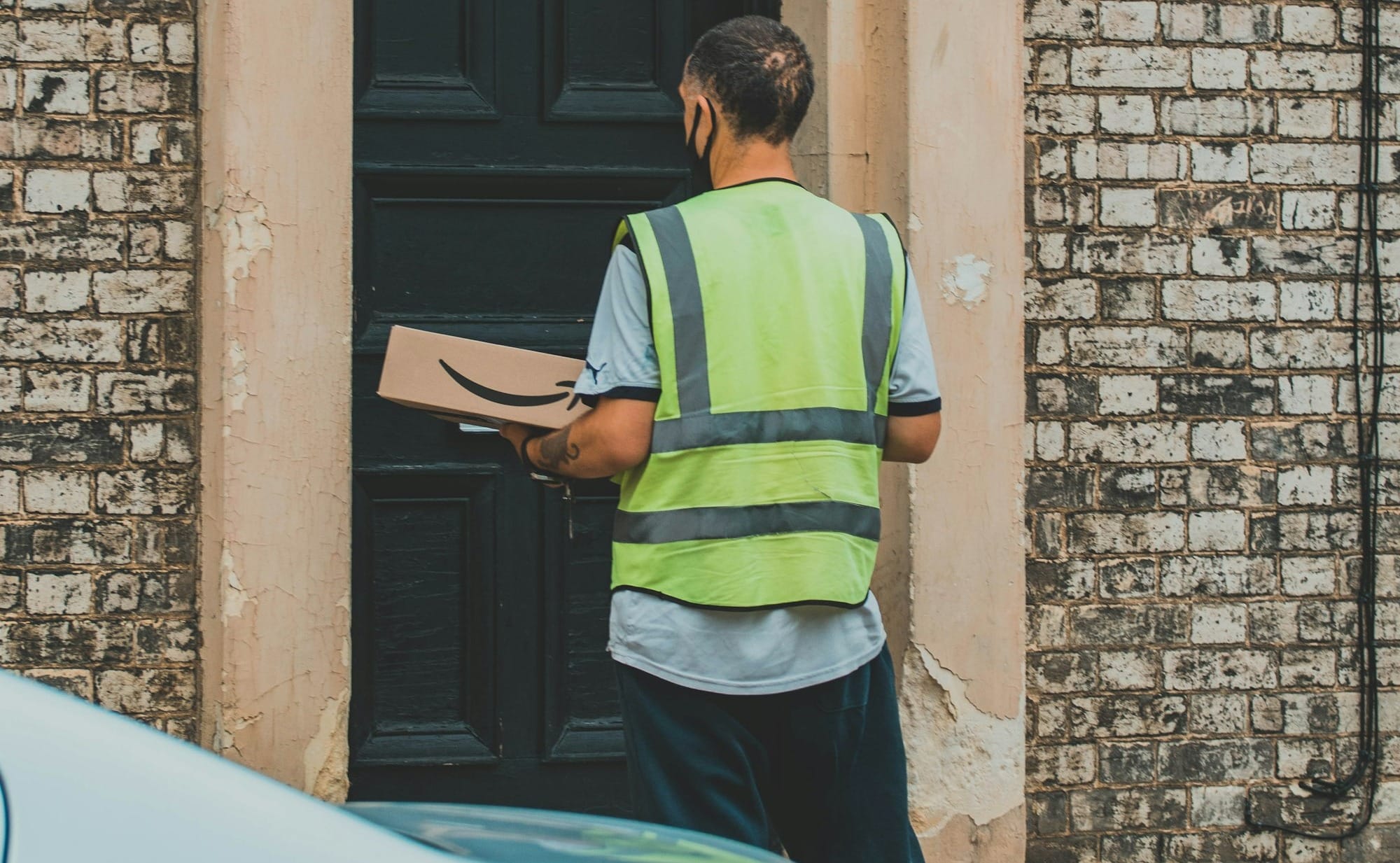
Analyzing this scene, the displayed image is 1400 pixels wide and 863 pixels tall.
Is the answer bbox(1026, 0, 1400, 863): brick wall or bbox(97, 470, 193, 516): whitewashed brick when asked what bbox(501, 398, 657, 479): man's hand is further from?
bbox(1026, 0, 1400, 863): brick wall

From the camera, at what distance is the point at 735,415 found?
7.99 ft

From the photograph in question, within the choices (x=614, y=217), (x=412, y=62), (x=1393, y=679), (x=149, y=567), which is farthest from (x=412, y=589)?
(x=1393, y=679)

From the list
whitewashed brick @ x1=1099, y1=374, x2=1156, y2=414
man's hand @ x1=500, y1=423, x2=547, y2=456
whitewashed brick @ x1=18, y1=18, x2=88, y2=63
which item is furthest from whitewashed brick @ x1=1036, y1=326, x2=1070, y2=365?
whitewashed brick @ x1=18, y1=18, x2=88, y2=63

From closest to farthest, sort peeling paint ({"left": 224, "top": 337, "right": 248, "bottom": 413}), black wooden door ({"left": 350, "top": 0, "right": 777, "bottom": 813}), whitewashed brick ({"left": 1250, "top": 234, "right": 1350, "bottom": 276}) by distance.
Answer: peeling paint ({"left": 224, "top": 337, "right": 248, "bottom": 413}) < black wooden door ({"left": 350, "top": 0, "right": 777, "bottom": 813}) < whitewashed brick ({"left": 1250, "top": 234, "right": 1350, "bottom": 276})

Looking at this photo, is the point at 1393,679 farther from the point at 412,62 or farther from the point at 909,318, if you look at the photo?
the point at 412,62

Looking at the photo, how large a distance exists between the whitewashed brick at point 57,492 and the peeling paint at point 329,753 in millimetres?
801

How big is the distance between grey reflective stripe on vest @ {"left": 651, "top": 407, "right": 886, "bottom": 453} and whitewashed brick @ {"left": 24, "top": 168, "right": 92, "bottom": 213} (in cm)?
213

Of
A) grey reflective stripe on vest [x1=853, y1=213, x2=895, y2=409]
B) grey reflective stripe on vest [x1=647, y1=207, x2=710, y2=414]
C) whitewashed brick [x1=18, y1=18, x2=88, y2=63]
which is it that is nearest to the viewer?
grey reflective stripe on vest [x1=647, y1=207, x2=710, y2=414]

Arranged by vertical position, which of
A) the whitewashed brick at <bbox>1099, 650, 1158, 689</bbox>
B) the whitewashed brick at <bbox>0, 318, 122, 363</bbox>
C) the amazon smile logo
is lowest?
the whitewashed brick at <bbox>1099, 650, 1158, 689</bbox>

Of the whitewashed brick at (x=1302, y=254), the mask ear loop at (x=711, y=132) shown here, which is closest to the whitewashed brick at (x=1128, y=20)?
the whitewashed brick at (x=1302, y=254)

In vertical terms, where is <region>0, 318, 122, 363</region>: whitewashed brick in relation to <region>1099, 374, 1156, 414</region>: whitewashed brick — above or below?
above

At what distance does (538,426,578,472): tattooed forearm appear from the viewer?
2510mm

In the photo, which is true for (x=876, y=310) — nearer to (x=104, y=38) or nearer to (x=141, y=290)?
(x=141, y=290)

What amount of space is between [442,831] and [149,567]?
7.12 ft
